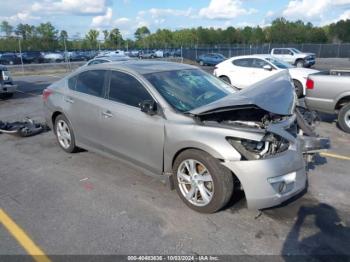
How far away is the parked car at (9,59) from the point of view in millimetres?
34881

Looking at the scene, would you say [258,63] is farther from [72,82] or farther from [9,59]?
[9,59]

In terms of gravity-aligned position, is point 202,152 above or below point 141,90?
below

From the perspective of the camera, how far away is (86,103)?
502cm

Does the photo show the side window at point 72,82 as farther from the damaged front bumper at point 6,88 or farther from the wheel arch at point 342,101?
the damaged front bumper at point 6,88

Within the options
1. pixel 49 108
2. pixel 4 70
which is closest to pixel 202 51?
pixel 4 70

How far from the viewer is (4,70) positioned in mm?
12031

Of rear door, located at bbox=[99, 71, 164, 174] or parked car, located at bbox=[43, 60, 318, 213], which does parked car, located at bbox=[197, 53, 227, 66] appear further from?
rear door, located at bbox=[99, 71, 164, 174]

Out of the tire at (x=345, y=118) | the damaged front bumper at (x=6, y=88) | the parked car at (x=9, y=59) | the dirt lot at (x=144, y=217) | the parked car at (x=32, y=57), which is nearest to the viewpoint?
the dirt lot at (x=144, y=217)

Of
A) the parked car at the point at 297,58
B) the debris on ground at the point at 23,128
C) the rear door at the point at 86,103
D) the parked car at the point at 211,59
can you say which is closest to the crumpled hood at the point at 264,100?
the rear door at the point at 86,103

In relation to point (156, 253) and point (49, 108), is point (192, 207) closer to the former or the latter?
point (156, 253)

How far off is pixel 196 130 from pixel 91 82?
2.31m

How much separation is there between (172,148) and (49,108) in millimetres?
3168

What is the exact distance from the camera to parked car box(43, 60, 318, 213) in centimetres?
341

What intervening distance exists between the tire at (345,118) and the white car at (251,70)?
4.42 m
